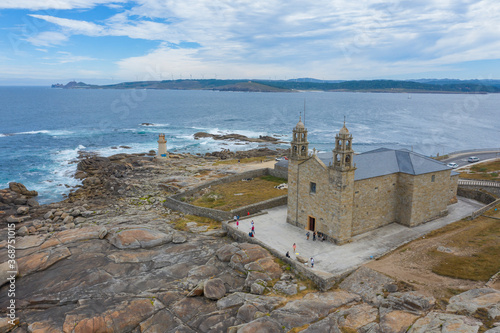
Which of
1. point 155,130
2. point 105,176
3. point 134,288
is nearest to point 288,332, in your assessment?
point 134,288

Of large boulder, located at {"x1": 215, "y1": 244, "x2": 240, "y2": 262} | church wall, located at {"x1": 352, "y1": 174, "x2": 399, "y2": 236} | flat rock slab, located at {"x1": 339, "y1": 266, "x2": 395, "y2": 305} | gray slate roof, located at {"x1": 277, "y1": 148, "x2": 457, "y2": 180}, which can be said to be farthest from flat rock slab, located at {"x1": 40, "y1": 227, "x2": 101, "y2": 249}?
church wall, located at {"x1": 352, "y1": 174, "x2": 399, "y2": 236}

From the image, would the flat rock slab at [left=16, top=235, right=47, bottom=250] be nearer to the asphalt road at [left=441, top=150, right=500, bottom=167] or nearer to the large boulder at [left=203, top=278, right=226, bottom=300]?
the large boulder at [left=203, top=278, right=226, bottom=300]

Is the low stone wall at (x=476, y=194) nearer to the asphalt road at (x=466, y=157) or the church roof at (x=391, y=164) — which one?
the church roof at (x=391, y=164)

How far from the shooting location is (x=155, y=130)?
373 feet

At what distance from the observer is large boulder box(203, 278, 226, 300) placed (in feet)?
67.9

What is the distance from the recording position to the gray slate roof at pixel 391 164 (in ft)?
93.8

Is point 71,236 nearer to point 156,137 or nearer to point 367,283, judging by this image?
point 367,283

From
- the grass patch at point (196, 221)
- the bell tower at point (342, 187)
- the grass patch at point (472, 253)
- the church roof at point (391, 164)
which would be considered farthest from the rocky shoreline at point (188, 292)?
the church roof at point (391, 164)

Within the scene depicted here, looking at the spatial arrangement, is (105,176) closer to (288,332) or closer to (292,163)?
(292,163)

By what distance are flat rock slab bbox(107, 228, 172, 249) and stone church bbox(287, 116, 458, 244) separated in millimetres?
12152

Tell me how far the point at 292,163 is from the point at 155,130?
92.0 metres

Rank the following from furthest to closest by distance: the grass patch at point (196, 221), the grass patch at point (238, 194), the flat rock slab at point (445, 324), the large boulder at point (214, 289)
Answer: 1. the grass patch at point (238, 194)
2. the grass patch at point (196, 221)
3. the large boulder at point (214, 289)
4. the flat rock slab at point (445, 324)

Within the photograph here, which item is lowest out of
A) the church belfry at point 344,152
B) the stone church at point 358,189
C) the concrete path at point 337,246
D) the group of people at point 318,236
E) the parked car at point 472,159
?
the concrete path at point 337,246

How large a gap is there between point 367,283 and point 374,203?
9.59 meters
